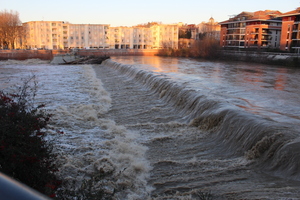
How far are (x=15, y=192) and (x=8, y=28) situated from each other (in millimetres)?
69662

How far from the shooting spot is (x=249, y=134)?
255 inches

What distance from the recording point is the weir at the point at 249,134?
5.29m

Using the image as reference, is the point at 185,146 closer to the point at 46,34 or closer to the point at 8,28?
the point at 8,28

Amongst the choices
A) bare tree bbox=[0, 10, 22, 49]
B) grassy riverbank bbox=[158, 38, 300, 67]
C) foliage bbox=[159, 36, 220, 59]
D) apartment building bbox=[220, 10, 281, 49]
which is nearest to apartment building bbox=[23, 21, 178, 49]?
bare tree bbox=[0, 10, 22, 49]

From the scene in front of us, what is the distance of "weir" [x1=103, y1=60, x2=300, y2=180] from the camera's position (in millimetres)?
5293

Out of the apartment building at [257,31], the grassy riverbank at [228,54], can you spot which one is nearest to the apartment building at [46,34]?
the grassy riverbank at [228,54]

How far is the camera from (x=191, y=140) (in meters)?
7.58

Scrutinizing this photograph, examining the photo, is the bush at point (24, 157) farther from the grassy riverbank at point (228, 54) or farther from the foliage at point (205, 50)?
the foliage at point (205, 50)

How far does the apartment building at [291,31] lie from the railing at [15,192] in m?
46.8

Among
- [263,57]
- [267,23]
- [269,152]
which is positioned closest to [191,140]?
[269,152]

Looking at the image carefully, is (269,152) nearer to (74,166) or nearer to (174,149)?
(174,149)

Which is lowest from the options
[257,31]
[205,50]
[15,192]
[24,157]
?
[24,157]

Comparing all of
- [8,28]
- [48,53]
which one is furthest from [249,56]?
[8,28]

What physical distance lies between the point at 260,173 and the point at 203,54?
42.2 m
